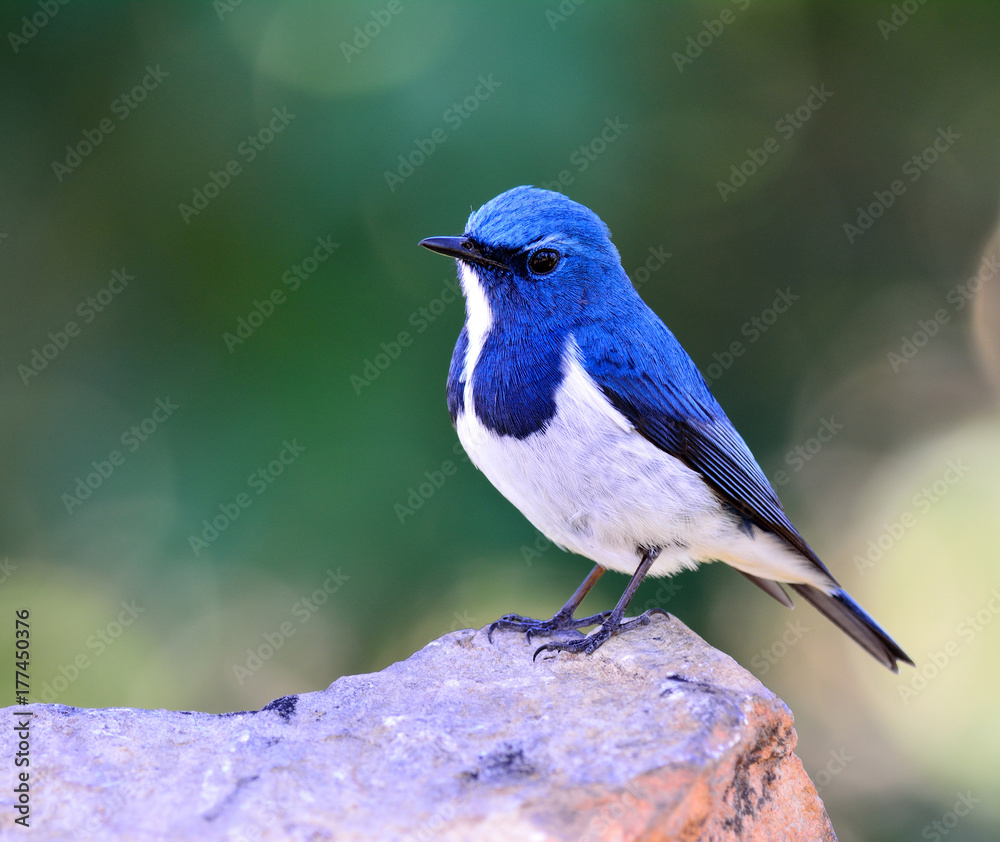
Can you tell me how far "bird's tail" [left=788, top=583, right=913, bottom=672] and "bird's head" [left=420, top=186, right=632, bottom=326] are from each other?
166cm

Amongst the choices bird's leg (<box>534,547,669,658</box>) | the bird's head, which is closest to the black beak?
the bird's head

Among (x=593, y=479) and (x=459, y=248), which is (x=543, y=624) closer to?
(x=593, y=479)

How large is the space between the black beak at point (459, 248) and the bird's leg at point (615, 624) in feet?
4.14

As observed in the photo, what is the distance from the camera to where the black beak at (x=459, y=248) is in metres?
3.80

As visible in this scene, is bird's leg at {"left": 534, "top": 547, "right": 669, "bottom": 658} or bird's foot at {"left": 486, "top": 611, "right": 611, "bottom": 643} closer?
bird's leg at {"left": 534, "top": 547, "right": 669, "bottom": 658}

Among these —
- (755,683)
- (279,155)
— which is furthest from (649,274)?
(755,683)

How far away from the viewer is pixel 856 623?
4.41 meters

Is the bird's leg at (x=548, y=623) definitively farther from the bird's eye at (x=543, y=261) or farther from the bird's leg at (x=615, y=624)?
the bird's eye at (x=543, y=261)

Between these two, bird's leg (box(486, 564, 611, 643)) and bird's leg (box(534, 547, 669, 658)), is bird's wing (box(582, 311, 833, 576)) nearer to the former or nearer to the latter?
bird's leg (box(534, 547, 669, 658))

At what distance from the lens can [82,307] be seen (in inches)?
197

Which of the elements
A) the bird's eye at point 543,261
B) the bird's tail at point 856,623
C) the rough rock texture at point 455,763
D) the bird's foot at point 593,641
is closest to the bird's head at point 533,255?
the bird's eye at point 543,261

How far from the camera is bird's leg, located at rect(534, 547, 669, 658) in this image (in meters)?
3.74

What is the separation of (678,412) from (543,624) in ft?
3.31

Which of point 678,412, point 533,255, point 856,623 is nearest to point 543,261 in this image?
point 533,255
